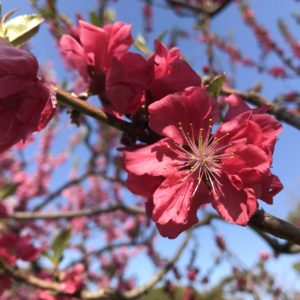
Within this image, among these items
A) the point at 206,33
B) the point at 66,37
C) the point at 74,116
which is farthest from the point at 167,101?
the point at 206,33

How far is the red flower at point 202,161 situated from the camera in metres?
0.99

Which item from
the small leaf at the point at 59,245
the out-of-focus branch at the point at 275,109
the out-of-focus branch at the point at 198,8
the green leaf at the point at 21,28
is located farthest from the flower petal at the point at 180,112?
the out-of-focus branch at the point at 198,8

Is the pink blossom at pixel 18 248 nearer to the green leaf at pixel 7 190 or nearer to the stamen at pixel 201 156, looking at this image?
the green leaf at pixel 7 190

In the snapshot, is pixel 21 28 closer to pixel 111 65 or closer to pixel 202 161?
pixel 111 65

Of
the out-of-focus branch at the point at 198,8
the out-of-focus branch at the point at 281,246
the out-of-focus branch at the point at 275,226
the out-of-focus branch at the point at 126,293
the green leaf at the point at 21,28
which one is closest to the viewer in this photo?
the out-of-focus branch at the point at 275,226

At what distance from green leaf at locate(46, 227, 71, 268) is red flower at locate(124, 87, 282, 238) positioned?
Answer: 0.97 metres

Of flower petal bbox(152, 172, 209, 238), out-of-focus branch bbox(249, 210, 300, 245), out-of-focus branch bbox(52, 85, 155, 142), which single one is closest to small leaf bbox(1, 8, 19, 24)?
out-of-focus branch bbox(52, 85, 155, 142)

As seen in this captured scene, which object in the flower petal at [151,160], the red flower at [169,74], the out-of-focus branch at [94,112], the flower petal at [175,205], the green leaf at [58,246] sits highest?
the red flower at [169,74]

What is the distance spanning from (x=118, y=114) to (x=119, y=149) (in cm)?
Result: 10

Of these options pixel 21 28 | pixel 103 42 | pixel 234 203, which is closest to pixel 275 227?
pixel 234 203

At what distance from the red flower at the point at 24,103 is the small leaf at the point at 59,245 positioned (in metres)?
0.99

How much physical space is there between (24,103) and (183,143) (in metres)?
0.46

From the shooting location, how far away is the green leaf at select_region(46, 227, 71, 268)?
189cm

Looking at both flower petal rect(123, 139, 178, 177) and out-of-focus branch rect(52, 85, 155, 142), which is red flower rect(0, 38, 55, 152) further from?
flower petal rect(123, 139, 178, 177)
